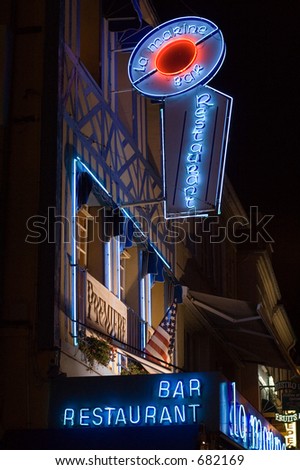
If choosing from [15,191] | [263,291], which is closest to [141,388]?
[15,191]

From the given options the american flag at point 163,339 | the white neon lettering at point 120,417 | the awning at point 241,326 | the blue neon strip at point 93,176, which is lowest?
the white neon lettering at point 120,417

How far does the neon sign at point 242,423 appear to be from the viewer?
12273 millimetres

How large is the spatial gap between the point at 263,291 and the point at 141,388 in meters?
25.2

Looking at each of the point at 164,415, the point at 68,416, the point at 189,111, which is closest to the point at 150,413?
the point at 164,415

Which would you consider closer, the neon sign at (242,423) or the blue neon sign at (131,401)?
the blue neon sign at (131,401)

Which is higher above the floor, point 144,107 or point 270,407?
point 144,107

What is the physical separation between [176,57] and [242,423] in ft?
21.1

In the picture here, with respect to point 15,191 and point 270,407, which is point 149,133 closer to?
point 15,191

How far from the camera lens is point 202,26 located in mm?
15875

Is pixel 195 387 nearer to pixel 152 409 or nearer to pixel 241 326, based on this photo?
pixel 152 409

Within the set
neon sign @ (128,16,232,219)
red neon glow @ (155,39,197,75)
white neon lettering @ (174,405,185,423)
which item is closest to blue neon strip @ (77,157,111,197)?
neon sign @ (128,16,232,219)

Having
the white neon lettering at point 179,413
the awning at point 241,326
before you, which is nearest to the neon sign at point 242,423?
the white neon lettering at point 179,413

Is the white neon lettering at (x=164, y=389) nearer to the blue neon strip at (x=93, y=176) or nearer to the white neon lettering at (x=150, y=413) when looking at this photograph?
the white neon lettering at (x=150, y=413)

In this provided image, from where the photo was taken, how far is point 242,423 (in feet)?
44.6
